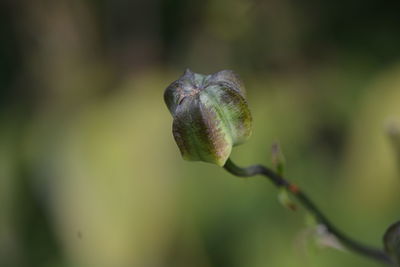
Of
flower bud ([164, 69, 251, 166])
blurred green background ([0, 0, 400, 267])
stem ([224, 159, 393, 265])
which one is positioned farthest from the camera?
blurred green background ([0, 0, 400, 267])

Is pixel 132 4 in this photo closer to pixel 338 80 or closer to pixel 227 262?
pixel 338 80

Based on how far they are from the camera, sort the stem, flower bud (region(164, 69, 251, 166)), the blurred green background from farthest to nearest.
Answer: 1. the blurred green background
2. the stem
3. flower bud (region(164, 69, 251, 166))

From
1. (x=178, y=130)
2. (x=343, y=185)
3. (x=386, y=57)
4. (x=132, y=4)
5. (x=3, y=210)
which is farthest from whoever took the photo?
(x=132, y=4)

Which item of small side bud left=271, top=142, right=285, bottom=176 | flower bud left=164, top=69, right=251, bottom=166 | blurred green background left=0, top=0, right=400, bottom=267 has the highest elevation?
flower bud left=164, top=69, right=251, bottom=166

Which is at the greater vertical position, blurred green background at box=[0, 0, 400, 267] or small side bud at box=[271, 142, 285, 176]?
small side bud at box=[271, 142, 285, 176]

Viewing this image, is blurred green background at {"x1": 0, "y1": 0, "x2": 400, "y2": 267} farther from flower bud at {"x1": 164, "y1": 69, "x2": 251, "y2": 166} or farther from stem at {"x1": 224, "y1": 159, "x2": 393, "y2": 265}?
flower bud at {"x1": 164, "y1": 69, "x2": 251, "y2": 166}

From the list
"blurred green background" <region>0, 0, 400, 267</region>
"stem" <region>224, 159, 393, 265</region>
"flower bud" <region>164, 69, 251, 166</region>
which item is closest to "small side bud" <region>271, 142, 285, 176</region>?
"stem" <region>224, 159, 393, 265</region>

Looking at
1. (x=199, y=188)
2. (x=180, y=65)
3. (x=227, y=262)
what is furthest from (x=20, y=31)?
(x=227, y=262)
